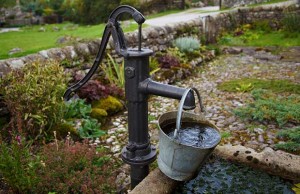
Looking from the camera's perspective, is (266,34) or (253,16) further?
(253,16)

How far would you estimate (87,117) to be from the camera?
4184 millimetres

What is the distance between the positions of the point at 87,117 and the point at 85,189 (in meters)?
1.89

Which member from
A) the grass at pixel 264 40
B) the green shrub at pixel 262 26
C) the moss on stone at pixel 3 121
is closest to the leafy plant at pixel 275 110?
the moss on stone at pixel 3 121

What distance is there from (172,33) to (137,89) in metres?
6.22

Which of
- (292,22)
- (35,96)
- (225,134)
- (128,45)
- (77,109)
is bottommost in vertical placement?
(225,134)

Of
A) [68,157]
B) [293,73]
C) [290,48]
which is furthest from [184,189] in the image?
[290,48]

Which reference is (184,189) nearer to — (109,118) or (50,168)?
(50,168)

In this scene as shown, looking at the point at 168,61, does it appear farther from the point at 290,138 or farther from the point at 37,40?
the point at 290,138

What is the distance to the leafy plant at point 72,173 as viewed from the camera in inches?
98.0

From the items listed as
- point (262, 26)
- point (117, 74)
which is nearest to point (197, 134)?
point (117, 74)

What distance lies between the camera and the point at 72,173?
2.70 m

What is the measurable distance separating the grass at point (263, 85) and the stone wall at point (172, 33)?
211cm

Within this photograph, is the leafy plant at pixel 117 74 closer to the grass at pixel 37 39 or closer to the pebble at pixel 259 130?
the grass at pixel 37 39

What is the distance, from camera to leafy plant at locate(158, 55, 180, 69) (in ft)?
21.5
